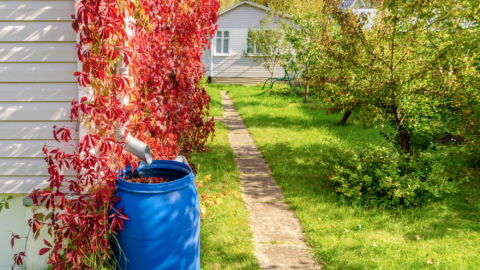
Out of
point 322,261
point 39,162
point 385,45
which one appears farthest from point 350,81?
point 39,162

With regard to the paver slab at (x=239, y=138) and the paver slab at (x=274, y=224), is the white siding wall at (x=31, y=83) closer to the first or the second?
the paver slab at (x=274, y=224)

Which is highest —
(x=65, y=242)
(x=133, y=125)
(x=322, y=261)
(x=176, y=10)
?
(x=176, y=10)

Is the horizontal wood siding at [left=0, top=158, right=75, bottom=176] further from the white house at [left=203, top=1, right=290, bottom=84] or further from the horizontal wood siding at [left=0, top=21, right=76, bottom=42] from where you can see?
the white house at [left=203, top=1, right=290, bottom=84]

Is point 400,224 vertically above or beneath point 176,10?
beneath

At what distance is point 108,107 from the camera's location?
262 centimetres

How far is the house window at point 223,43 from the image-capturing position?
1933 centimetres

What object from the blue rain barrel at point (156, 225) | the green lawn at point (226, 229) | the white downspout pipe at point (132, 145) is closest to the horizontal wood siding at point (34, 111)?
the white downspout pipe at point (132, 145)

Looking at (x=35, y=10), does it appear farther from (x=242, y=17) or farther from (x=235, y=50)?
(x=242, y=17)

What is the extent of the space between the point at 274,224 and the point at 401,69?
281cm

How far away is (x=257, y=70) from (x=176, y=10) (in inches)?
602

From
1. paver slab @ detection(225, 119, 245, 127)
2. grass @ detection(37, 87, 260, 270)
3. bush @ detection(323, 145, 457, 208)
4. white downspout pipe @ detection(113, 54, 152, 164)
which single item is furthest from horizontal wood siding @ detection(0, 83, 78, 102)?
paver slab @ detection(225, 119, 245, 127)

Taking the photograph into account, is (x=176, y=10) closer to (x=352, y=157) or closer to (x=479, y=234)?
(x=352, y=157)

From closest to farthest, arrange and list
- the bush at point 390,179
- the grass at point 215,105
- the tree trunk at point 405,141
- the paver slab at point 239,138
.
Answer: the bush at point 390,179, the tree trunk at point 405,141, the paver slab at point 239,138, the grass at point 215,105

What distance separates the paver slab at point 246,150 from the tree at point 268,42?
1038cm
